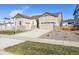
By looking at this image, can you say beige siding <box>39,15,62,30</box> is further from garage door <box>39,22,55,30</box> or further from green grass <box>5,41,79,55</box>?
green grass <box>5,41,79,55</box>

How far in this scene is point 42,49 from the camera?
241 cm

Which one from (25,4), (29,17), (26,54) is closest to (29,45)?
(26,54)

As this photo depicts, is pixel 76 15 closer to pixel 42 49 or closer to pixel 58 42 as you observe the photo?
pixel 58 42

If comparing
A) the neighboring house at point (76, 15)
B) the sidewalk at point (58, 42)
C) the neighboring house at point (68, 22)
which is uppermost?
the neighboring house at point (76, 15)

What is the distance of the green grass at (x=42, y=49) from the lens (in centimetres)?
238

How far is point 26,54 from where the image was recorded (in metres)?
2.40

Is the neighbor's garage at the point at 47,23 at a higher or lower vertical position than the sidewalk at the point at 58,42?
higher

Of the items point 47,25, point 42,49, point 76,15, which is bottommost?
point 42,49

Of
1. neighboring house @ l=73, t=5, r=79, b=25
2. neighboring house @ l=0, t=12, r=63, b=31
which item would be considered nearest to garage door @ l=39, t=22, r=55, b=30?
neighboring house @ l=0, t=12, r=63, b=31

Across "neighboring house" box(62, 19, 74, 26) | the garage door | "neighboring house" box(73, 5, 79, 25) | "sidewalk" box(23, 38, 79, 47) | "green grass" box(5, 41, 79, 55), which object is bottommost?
"green grass" box(5, 41, 79, 55)

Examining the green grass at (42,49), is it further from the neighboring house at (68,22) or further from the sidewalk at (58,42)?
the neighboring house at (68,22)

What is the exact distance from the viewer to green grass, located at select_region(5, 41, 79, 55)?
2.38 metres

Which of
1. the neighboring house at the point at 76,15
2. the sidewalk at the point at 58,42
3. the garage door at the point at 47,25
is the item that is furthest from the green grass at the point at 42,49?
the neighboring house at the point at 76,15

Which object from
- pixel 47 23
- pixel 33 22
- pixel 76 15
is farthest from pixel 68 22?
pixel 33 22
